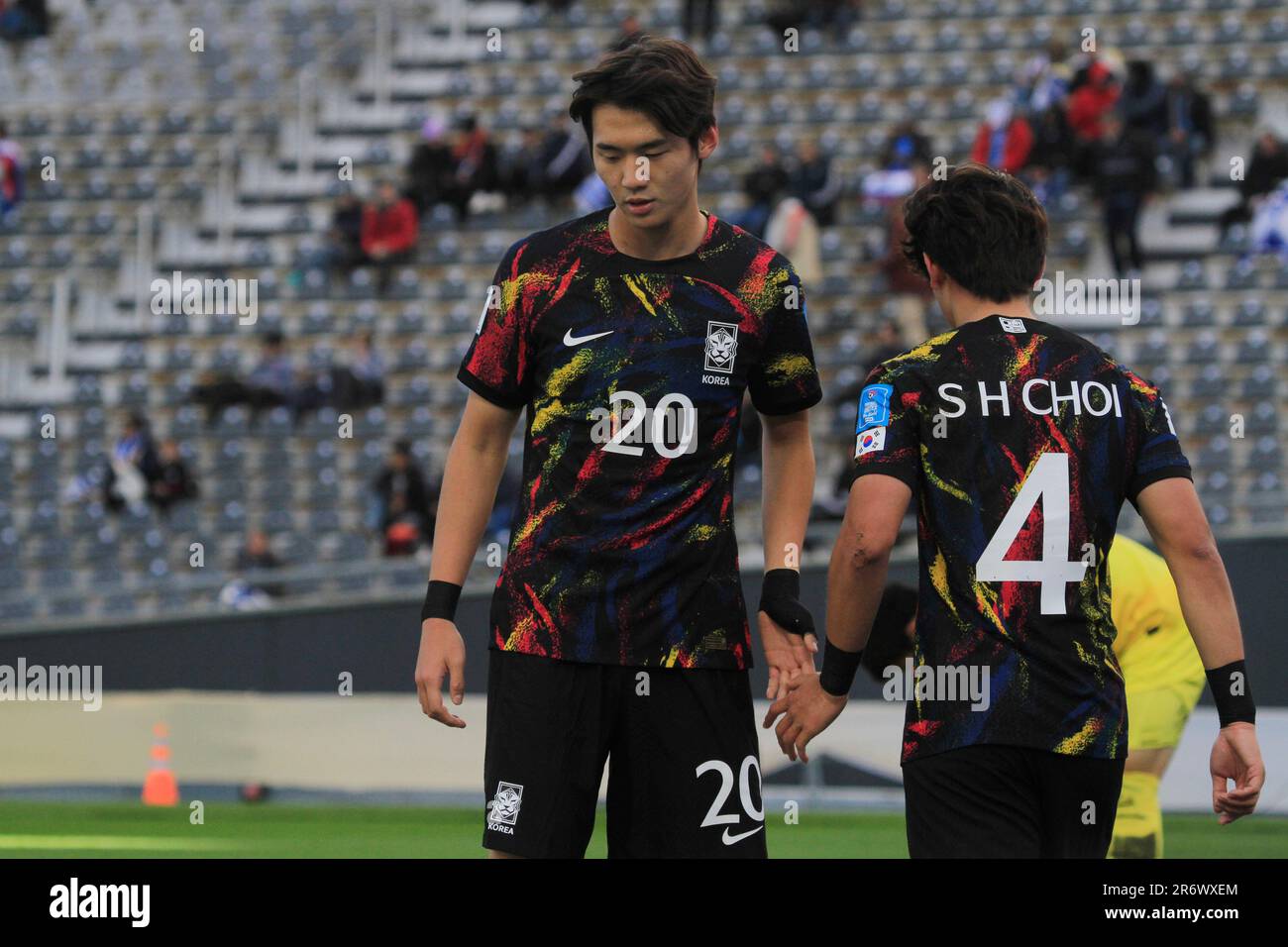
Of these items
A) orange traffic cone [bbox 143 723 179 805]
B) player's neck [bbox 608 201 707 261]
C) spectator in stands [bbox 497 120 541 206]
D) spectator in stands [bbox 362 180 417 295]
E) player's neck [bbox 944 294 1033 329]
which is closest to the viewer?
player's neck [bbox 944 294 1033 329]

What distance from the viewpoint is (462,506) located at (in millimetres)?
4488

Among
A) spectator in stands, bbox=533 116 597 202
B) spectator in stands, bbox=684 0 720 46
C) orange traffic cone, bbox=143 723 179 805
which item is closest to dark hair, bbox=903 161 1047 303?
orange traffic cone, bbox=143 723 179 805

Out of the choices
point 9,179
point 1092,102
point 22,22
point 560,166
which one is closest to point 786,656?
point 1092,102

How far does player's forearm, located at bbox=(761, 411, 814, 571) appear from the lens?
4625mm

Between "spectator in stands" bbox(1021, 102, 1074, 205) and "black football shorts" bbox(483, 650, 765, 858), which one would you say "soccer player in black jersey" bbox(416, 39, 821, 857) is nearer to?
"black football shorts" bbox(483, 650, 765, 858)

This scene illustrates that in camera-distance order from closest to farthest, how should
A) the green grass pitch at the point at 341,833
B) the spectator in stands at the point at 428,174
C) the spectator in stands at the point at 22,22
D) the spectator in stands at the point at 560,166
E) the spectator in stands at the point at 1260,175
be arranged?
the green grass pitch at the point at 341,833 → the spectator in stands at the point at 1260,175 → the spectator in stands at the point at 560,166 → the spectator in stands at the point at 428,174 → the spectator in stands at the point at 22,22

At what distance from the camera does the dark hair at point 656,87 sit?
426 cm

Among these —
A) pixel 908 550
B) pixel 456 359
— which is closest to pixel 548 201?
pixel 456 359

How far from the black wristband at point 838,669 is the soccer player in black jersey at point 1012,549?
0.02 metres

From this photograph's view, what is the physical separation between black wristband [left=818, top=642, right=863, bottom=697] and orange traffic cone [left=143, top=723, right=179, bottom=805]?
8.86 m

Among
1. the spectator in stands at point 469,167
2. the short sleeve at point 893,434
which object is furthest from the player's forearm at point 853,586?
the spectator in stands at point 469,167

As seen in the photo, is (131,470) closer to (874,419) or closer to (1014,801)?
(874,419)

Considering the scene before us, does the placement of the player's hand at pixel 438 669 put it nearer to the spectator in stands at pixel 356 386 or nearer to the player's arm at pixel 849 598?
the player's arm at pixel 849 598
